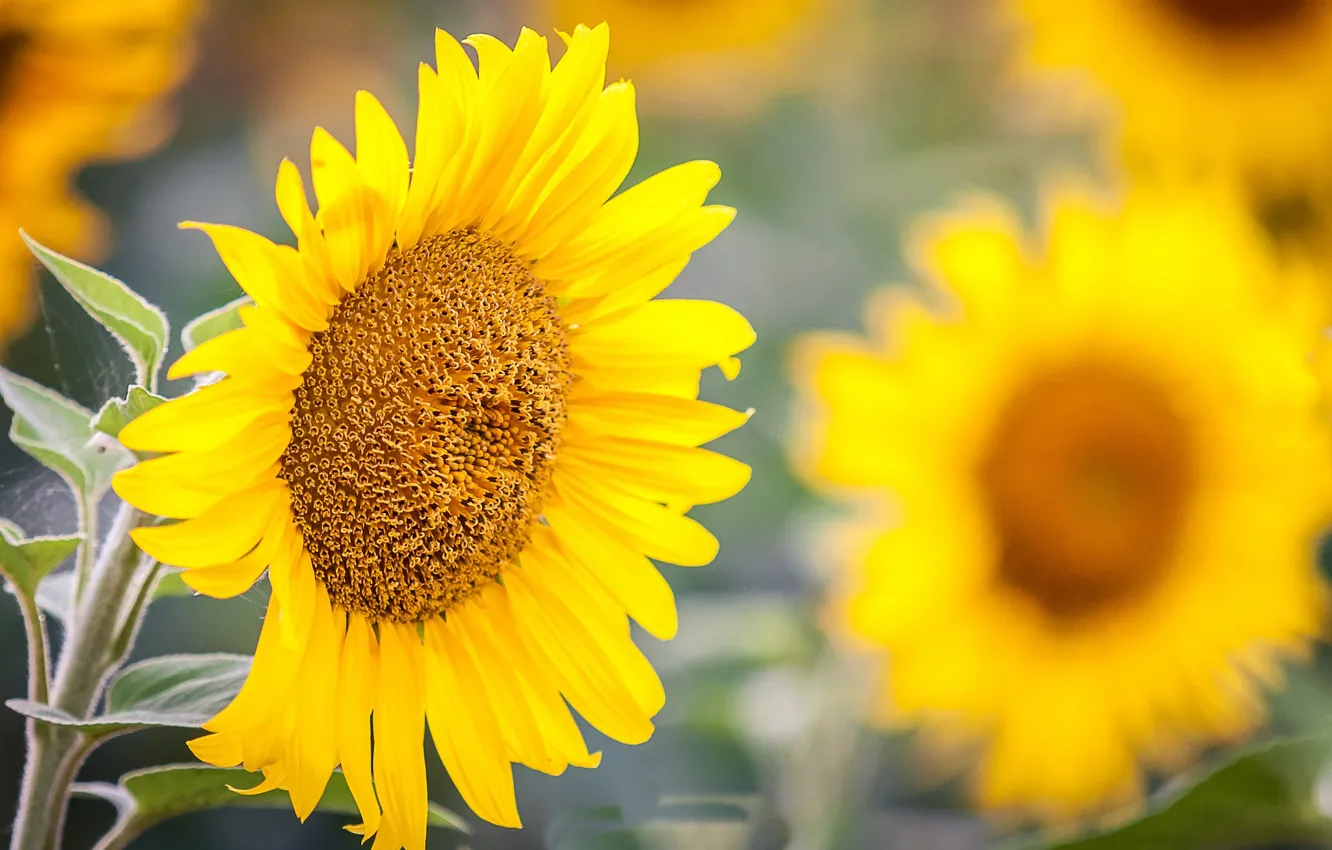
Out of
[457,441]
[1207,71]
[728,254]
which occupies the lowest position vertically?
[457,441]

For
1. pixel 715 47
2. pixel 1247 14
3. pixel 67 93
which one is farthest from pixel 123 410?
pixel 1247 14

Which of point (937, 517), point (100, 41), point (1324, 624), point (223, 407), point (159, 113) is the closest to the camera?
point (223, 407)

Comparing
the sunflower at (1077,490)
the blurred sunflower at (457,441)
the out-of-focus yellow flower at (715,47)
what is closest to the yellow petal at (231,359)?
the blurred sunflower at (457,441)

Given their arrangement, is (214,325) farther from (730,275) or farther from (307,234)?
(730,275)

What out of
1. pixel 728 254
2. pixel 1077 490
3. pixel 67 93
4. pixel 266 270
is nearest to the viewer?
pixel 266 270

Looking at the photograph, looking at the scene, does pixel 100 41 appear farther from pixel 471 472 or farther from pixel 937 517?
pixel 937 517

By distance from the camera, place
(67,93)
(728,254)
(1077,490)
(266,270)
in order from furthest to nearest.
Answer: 1. (728,254)
2. (1077,490)
3. (67,93)
4. (266,270)

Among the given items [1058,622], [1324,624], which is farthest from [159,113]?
[1324,624]
